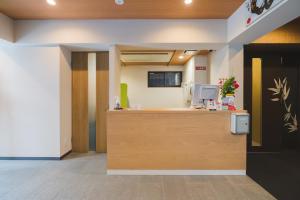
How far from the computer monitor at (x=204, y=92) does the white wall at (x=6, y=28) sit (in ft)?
12.9

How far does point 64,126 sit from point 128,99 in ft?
13.1

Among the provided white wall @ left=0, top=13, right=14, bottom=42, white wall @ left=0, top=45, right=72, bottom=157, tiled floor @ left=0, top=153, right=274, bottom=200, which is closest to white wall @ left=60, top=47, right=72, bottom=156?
white wall @ left=0, top=45, right=72, bottom=157

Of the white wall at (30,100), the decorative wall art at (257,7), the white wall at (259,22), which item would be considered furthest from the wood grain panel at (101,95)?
the decorative wall art at (257,7)

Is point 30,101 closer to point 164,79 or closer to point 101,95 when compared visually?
point 101,95

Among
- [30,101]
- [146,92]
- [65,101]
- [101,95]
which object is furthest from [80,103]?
[146,92]

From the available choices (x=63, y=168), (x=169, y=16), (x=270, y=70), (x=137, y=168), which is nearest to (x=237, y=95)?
(x=270, y=70)

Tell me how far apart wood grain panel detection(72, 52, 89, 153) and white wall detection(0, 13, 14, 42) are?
1.36 meters

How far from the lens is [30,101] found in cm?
474

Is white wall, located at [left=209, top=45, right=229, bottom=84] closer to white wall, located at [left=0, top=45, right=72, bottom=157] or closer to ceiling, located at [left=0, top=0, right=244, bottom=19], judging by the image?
ceiling, located at [left=0, top=0, right=244, bottom=19]

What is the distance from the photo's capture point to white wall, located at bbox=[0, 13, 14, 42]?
4277 mm

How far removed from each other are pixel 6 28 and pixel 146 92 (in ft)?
17.4

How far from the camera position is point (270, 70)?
528 cm

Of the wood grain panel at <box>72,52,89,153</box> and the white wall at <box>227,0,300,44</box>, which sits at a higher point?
the white wall at <box>227,0,300,44</box>

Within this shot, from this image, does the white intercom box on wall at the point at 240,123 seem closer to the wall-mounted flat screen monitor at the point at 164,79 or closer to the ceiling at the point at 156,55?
the ceiling at the point at 156,55
